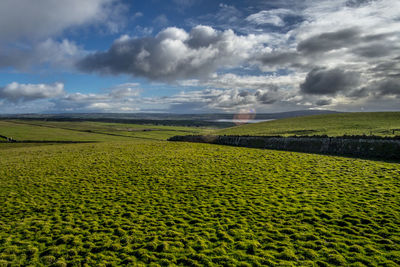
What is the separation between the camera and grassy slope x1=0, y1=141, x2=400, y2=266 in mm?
10703

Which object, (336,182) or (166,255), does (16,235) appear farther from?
(336,182)

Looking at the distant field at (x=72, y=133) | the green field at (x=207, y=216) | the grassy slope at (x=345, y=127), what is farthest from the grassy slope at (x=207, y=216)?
the distant field at (x=72, y=133)

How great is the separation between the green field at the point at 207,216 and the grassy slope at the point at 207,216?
0.23ft

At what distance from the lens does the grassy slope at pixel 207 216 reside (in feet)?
35.1

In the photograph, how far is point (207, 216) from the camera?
14961 millimetres

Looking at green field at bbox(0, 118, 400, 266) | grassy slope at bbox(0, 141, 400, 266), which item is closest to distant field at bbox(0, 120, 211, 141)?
green field at bbox(0, 118, 400, 266)

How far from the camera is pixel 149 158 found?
34.8 metres

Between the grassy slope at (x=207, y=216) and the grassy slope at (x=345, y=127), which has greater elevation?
the grassy slope at (x=345, y=127)

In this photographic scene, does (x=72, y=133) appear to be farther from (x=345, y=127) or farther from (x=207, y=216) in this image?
(x=207, y=216)

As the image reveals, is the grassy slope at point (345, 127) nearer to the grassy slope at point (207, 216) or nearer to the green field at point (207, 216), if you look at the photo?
the green field at point (207, 216)

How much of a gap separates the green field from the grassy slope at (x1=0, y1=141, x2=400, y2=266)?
0.23 ft

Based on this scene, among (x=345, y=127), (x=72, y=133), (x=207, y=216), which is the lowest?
(x=207, y=216)

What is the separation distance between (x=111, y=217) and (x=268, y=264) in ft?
36.3

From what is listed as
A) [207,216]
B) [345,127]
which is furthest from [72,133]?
[207,216]
